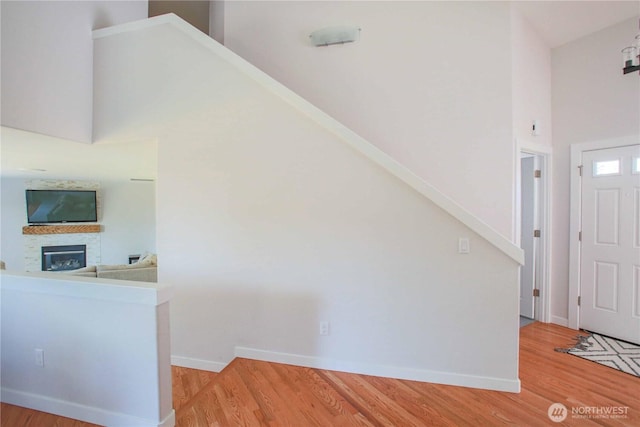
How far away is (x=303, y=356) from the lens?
7.85 ft

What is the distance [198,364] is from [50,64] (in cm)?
307

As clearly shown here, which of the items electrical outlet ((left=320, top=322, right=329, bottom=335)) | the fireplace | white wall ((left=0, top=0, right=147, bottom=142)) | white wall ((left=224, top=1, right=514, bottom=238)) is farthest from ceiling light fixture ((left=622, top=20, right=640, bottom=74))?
the fireplace

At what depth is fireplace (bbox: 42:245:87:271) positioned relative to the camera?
6309 millimetres

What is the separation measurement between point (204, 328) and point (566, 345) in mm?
3538

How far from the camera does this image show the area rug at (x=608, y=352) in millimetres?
2455

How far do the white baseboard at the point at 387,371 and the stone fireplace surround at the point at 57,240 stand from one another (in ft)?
20.1

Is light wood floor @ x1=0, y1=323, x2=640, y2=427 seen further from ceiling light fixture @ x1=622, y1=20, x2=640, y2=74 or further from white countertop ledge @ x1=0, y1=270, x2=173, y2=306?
ceiling light fixture @ x1=622, y1=20, x2=640, y2=74

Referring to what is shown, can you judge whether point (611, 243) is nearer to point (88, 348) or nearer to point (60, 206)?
point (88, 348)

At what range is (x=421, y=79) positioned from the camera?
122 inches

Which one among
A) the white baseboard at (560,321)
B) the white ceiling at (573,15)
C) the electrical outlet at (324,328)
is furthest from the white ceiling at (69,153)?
the white baseboard at (560,321)

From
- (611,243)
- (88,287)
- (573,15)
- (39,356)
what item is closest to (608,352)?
(611,243)

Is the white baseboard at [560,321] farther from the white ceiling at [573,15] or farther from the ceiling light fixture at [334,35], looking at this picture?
the ceiling light fixture at [334,35]

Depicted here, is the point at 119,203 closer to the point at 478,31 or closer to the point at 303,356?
the point at 303,356

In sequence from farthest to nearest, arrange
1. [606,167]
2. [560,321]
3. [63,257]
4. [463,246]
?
1. [63,257]
2. [560,321]
3. [606,167]
4. [463,246]
